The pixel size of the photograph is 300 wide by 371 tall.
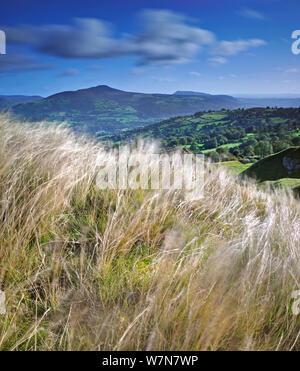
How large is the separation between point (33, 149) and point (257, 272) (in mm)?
2919

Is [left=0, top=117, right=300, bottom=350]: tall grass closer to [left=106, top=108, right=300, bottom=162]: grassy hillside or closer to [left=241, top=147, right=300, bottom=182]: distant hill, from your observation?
[left=241, top=147, right=300, bottom=182]: distant hill

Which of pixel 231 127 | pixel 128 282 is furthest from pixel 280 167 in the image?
pixel 231 127

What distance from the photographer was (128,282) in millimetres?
1530

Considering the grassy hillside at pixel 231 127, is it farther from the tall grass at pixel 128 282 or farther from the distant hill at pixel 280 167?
the tall grass at pixel 128 282

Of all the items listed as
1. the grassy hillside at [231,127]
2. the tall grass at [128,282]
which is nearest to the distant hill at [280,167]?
the tall grass at [128,282]

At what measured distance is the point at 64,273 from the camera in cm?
162

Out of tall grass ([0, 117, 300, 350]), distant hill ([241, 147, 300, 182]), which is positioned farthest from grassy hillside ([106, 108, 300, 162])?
tall grass ([0, 117, 300, 350])

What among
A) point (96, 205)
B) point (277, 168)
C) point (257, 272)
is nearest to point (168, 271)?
point (257, 272)

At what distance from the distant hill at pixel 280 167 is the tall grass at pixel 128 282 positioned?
734 inches

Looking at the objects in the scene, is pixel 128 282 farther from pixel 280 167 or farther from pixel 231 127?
pixel 231 127

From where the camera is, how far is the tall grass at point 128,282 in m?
1.22

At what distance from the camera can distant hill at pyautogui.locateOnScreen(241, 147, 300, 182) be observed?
18.9m

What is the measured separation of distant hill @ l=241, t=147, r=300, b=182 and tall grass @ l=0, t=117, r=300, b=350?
18.6 m
